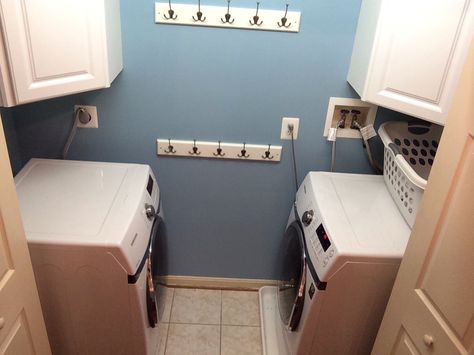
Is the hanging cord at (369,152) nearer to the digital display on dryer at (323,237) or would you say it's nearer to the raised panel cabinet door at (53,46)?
the digital display on dryer at (323,237)

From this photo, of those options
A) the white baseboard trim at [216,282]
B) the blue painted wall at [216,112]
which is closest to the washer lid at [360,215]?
the blue painted wall at [216,112]

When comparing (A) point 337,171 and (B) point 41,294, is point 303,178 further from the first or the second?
(B) point 41,294

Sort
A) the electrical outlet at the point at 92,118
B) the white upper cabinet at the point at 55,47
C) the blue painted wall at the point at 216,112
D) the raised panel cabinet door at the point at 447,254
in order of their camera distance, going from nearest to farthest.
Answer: the raised panel cabinet door at the point at 447,254
the white upper cabinet at the point at 55,47
the blue painted wall at the point at 216,112
the electrical outlet at the point at 92,118

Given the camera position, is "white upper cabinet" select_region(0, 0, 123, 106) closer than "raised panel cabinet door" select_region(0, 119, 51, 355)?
No

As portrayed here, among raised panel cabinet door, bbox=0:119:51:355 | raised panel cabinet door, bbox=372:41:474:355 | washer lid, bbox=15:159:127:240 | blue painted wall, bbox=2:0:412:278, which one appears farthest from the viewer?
blue painted wall, bbox=2:0:412:278

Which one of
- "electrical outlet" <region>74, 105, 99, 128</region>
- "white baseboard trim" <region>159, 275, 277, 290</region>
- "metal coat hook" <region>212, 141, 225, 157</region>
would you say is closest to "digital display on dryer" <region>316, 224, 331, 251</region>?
"metal coat hook" <region>212, 141, 225, 157</region>

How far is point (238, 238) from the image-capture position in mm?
2146

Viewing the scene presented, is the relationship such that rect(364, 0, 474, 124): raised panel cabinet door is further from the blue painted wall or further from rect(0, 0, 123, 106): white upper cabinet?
rect(0, 0, 123, 106): white upper cabinet

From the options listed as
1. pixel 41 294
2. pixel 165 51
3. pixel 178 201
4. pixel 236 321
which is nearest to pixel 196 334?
pixel 236 321

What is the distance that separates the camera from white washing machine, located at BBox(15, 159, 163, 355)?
1.32 metres

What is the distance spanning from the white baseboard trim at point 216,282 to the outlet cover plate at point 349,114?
949 millimetres

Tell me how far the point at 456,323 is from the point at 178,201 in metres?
1.39

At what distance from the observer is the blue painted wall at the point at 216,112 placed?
166cm

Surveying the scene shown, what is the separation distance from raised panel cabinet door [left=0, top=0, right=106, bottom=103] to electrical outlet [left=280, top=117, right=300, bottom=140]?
0.81 m
